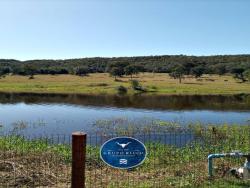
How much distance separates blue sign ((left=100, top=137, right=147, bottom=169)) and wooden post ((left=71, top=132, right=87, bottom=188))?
4.04ft

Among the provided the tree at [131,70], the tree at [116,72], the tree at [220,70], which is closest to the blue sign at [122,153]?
the tree at [116,72]

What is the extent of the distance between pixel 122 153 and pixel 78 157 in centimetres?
161

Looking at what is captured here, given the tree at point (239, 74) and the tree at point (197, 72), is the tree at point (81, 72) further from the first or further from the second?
the tree at point (239, 74)

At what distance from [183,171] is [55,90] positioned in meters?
74.3

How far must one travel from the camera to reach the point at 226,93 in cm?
7919

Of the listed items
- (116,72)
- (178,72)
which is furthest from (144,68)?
(178,72)

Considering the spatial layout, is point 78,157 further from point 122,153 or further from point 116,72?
point 116,72

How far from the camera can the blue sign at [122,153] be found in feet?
34.9

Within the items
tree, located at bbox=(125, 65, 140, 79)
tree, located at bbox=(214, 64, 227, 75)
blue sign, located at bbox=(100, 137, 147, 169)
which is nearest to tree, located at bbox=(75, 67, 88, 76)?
tree, located at bbox=(125, 65, 140, 79)

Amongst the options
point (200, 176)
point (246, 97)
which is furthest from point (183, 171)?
point (246, 97)

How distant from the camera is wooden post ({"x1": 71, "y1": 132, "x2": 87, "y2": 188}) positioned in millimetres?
9305

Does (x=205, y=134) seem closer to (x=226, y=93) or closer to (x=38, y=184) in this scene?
(x=38, y=184)

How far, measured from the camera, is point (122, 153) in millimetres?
10719

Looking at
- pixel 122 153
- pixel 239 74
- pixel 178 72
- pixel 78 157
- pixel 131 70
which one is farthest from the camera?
pixel 131 70
